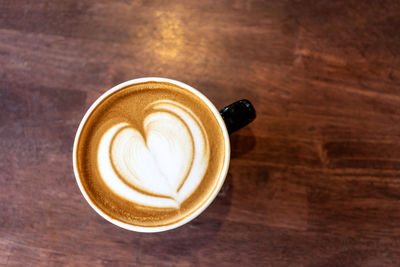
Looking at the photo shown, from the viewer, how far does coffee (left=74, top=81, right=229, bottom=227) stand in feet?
1.94

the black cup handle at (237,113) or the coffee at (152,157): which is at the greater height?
the black cup handle at (237,113)

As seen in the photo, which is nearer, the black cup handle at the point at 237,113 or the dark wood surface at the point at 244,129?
the black cup handle at the point at 237,113

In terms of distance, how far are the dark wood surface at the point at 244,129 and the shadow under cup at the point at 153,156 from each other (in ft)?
0.51

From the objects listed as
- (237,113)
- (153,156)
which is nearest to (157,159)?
(153,156)

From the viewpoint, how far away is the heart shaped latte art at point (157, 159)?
Result: 0.59 m

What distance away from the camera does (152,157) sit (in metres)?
0.60

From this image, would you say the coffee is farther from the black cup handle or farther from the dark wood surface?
the dark wood surface

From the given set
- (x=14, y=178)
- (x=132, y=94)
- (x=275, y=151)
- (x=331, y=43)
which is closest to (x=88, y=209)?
(x=14, y=178)

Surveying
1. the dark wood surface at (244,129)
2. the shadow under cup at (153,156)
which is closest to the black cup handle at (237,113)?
the shadow under cup at (153,156)

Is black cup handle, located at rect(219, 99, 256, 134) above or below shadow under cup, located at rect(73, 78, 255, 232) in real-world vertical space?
above

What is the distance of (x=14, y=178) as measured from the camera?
0.75 meters

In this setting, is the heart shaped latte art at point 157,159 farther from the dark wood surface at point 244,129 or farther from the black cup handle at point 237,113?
the dark wood surface at point 244,129

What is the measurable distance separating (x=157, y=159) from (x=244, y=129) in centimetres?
24

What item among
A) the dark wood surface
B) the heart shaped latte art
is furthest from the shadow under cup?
the dark wood surface
